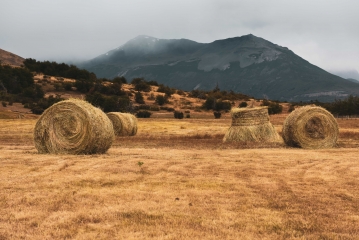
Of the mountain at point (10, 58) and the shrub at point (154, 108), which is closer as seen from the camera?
the shrub at point (154, 108)

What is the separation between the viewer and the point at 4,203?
736 centimetres

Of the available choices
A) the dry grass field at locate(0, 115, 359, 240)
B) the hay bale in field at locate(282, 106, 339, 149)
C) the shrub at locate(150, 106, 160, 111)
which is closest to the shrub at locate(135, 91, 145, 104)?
the shrub at locate(150, 106, 160, 111)

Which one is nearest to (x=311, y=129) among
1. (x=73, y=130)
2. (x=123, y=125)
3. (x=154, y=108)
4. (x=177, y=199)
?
(x=73, y=130)

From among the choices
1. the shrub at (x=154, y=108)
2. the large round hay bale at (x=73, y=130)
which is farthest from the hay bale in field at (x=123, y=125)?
the shrub at (x=154, y=108)

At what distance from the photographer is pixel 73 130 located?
15617 mm

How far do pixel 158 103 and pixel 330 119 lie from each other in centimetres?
4636

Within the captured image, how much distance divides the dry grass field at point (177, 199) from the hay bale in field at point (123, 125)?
46.2ft

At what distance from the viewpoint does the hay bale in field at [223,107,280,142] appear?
Answer: 22594 millimetres

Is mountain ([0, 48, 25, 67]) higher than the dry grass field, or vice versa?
mountain ([0, 48, 25, 67])

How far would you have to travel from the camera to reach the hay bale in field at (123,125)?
27.1 meters

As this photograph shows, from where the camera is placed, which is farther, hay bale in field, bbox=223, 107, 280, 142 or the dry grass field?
hay bale in field, bbox=223, 107, 280, 142

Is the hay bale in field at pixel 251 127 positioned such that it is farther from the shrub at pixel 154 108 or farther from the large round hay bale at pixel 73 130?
the shrub at pixel 154 108

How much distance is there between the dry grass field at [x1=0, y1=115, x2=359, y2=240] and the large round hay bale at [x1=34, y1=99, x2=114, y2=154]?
7.94 ft

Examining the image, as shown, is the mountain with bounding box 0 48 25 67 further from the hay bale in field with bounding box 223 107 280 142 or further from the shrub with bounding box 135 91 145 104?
the hay bale in field with bounding box 223 107 280 142
